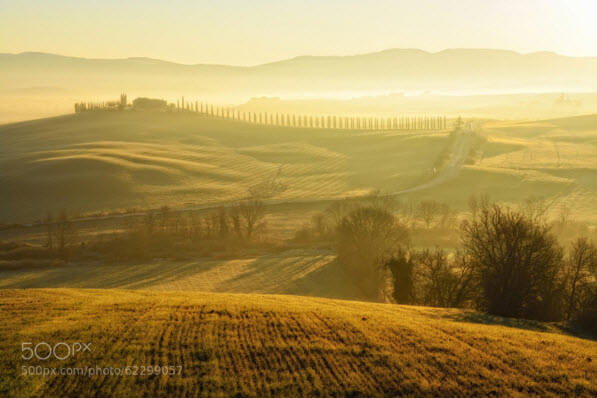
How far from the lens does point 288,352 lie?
63.6ft

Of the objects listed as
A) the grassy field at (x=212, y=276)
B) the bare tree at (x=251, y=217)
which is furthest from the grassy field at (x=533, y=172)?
the grassy field at (x=212, y=276)

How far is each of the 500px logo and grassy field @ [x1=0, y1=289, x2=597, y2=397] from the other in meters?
0.27

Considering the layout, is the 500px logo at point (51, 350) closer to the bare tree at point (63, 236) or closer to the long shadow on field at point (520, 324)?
the long shadow on field at point (520, 324)

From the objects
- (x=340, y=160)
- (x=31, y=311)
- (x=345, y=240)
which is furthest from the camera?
(x=340, y=160)

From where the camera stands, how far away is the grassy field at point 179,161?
89938 millimetres

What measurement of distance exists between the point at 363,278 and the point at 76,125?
140m

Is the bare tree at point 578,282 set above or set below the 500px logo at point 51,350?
below

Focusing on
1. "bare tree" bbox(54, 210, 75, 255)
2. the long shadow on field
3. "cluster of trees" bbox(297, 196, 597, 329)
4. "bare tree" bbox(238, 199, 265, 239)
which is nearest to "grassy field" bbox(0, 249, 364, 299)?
"bare tree" bbox(54, 210, 75, 255)

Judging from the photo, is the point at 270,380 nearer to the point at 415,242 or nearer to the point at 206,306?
the point at 206,306

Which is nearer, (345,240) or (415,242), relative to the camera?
(345,240)

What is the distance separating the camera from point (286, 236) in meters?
64.7

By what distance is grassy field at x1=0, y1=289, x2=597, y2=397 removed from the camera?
17.0 meters

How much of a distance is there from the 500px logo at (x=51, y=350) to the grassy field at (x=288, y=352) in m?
0.27

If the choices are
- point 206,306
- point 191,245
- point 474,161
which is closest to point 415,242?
point 191,245
